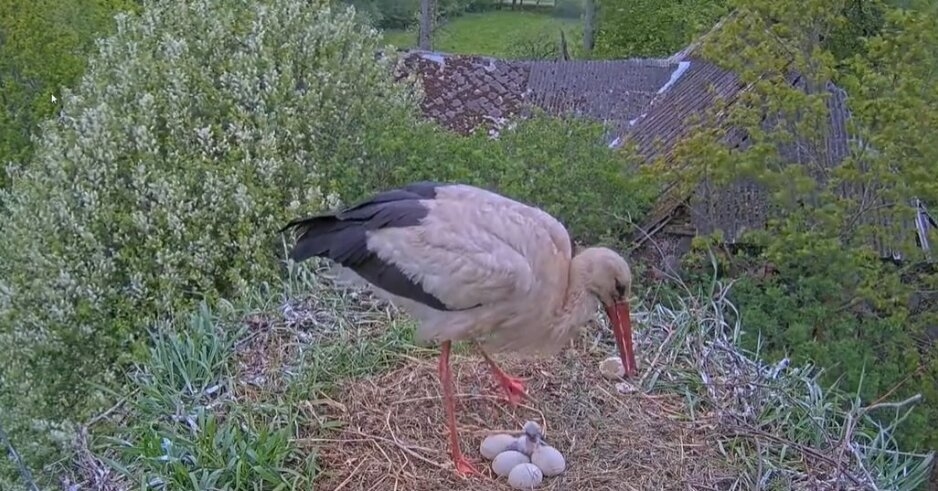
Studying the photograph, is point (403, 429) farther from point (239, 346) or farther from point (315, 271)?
point (315, 271)

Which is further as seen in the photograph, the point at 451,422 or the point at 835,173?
the point at 835,173

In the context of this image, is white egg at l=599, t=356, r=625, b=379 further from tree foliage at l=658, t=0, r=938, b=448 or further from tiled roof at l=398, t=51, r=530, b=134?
tiled roof at l=398, t=51, r=530, b=134

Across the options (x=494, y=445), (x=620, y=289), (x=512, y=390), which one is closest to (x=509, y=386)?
(x=512, y=390)

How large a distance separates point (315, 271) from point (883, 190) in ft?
18.5

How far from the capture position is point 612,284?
389 centimetres

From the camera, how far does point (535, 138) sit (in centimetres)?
Answer: 789

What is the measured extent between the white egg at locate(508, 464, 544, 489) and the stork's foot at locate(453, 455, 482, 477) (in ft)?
0.60

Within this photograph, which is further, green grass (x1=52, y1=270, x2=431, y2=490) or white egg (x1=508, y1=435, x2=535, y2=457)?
white egg (x1=508, y1=435, x2=535, y2=457)

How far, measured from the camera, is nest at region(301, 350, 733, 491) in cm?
392

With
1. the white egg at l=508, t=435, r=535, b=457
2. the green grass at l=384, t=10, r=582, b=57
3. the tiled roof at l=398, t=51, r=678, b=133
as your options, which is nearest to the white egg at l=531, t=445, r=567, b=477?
the white egg at l=508, t=435, r=535, b=457

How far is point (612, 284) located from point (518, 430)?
85 cm

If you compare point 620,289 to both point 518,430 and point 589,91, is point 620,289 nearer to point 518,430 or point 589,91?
point 518,430

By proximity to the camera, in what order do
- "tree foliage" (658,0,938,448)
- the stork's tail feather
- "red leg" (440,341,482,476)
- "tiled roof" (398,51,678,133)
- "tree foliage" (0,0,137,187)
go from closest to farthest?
"red leg" (440,341,482,476), the stork's tail feather, "tree foliage" (658,0,938,448), "tree foliage" (0,0,137,187), "tiled roof" (398,51,678,133)

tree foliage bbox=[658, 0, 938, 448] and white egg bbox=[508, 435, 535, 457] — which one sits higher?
white egg bbox=[508, 435, 535, 457]
